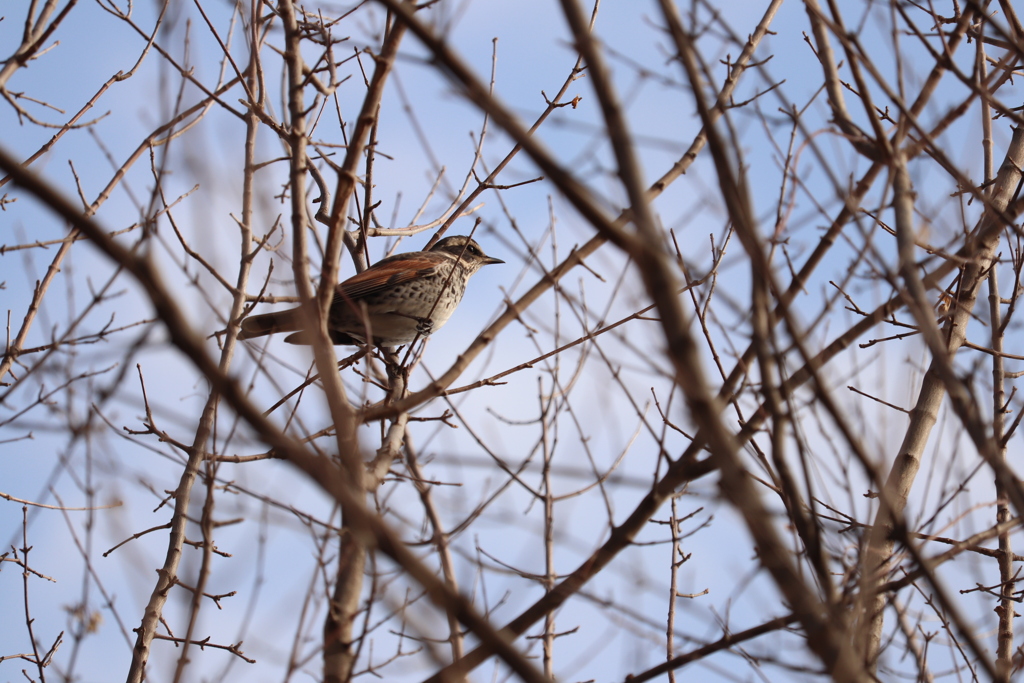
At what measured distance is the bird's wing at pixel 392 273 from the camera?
716cm

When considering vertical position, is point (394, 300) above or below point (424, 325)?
above

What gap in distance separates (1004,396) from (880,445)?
2521 millimetres

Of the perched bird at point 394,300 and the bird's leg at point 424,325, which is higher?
the perched bird at point 394,300

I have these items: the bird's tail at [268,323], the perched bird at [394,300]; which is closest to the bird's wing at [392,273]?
the perched bird at [394,300]

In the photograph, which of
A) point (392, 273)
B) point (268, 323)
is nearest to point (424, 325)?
point (268, 323)

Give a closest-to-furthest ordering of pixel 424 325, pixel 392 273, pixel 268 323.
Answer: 1. pixel 424 325
2. pixel 268 323
3. pixel 392 273

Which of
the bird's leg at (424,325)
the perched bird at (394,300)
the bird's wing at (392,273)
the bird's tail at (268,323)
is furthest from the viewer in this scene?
the bird's wing at (392,273)

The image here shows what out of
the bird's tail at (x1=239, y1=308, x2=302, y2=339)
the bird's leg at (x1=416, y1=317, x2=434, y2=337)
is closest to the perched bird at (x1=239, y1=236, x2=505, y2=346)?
the bird's tail at (x1=239, y1=308, x2=302, y2=339)

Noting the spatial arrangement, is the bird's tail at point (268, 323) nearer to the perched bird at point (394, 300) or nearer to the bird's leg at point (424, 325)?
the perched bird at point (394, 300)

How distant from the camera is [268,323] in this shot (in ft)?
22.1

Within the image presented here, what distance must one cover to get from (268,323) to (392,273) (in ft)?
4.12

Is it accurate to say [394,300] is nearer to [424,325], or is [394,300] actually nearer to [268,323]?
[268,323]

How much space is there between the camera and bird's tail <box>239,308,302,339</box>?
6.45 m

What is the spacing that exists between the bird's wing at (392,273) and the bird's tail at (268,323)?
0.52 m
